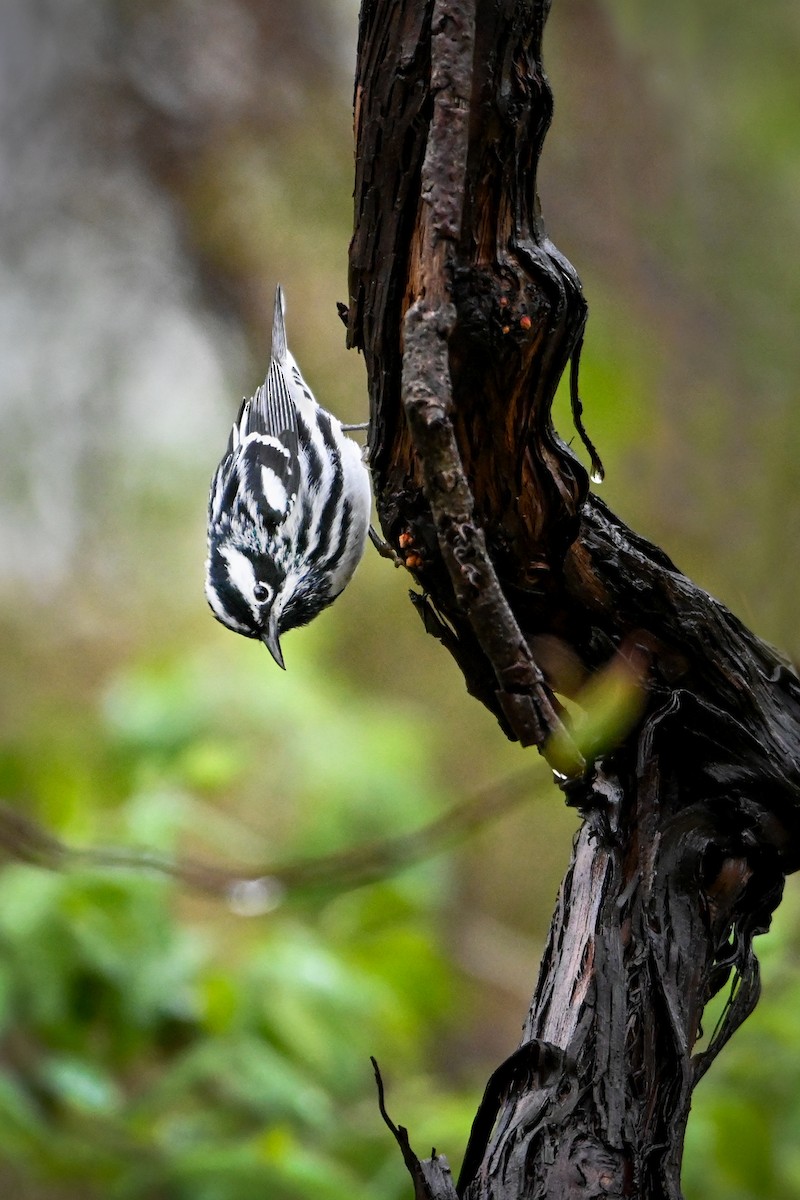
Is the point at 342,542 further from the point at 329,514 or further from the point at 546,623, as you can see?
the point at 546,623

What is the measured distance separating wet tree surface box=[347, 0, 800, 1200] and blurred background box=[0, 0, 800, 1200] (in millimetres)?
614

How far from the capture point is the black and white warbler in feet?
11.6

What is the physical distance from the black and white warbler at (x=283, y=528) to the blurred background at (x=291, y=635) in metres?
0.68

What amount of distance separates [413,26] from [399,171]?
175mm

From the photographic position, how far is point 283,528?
12.1ft

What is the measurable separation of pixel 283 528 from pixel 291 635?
2965mm

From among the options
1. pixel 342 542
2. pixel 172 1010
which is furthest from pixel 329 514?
pixel 172 1010

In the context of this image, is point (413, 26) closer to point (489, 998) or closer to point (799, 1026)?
point (799, 1026)

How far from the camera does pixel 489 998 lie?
738 cm

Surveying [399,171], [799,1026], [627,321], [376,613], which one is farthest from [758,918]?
[376,613]

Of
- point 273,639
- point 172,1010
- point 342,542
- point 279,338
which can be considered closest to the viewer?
point 273,639

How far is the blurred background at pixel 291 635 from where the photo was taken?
11.4ft

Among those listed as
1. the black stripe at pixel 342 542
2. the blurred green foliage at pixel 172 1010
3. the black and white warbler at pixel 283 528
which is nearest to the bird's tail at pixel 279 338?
the black and white warbler at pixel 283 528

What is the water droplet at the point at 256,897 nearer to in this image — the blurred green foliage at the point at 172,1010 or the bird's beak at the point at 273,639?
the blurred green foliage at the point at 172,1010
